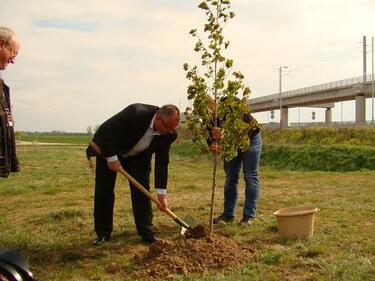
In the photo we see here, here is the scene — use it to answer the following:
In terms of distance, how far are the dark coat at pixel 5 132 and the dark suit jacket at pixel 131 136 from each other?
1744 mm

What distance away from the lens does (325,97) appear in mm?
58062

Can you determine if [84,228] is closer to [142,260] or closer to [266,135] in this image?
[142,260]

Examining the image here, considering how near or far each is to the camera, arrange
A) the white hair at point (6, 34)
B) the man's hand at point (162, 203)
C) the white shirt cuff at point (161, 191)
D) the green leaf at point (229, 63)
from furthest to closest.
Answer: the white shirt cuff at point (161, 191) < the man's hand at point (162, 203) < the green leaf at point (229, 63) < the white hair at point (6, 34)

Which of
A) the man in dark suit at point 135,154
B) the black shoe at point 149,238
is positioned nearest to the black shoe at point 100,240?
the man in dark suit at point 135,154

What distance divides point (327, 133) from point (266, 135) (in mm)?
8842

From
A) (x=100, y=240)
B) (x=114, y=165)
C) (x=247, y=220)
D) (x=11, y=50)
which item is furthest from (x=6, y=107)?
(x=247, y=220)

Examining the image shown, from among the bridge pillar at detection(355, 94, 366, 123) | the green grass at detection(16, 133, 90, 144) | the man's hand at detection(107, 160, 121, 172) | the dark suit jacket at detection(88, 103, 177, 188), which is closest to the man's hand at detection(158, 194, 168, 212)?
the dark suit jacket at detection(88, 103, 177, 188)

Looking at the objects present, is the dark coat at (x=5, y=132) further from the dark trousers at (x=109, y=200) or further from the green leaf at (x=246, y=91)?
the green leaf at (x=246, y=91)

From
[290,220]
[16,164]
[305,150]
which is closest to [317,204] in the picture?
[290,220]

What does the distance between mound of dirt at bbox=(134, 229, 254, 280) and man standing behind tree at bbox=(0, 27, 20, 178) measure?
1707 millimetres

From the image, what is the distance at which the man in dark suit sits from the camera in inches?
227

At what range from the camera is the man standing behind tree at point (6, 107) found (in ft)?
12.7

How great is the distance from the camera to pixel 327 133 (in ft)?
108

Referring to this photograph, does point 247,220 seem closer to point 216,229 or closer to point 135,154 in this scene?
point 216,229
